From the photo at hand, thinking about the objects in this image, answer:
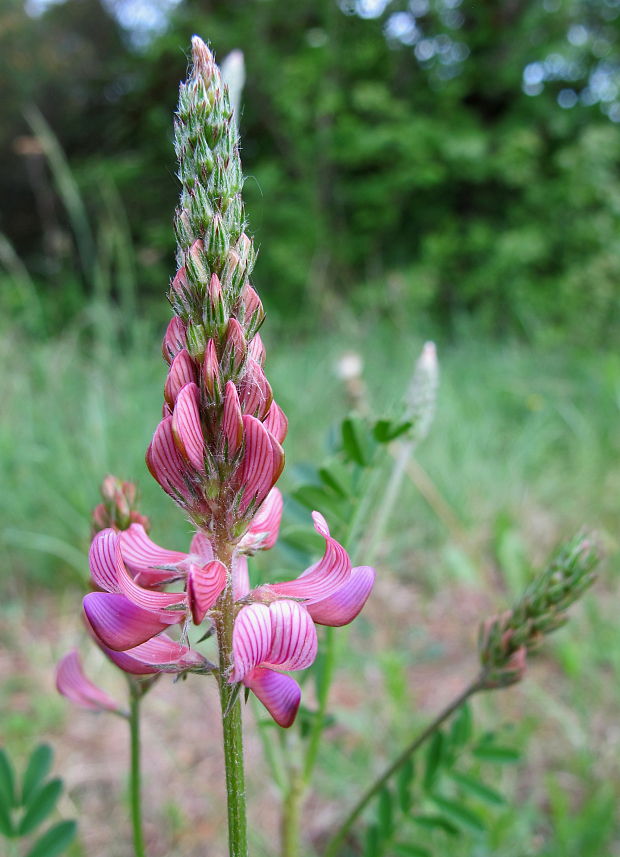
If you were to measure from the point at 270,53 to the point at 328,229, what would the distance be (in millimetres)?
2095

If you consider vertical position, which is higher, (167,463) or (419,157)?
(419,157)

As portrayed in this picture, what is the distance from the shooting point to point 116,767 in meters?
2.00

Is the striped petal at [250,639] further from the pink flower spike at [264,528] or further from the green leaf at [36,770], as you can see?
the green leaf at [36,770]

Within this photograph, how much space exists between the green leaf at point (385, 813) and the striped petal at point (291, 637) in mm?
696

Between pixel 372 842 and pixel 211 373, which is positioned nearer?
pixel 211 373

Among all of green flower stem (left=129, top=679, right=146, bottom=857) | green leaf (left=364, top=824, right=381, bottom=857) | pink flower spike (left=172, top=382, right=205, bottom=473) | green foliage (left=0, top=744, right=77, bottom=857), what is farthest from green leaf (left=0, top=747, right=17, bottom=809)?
pink flower spike (left=172, top=382, right=205, bottom=473)

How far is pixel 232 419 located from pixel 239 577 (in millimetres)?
160

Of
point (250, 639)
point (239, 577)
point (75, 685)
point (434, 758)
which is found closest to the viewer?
point (250, 639)

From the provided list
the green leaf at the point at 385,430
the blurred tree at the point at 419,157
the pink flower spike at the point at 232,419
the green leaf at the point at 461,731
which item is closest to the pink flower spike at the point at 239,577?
the pink flower spike at the point at 232,419

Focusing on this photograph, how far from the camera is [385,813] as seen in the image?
3.85ft

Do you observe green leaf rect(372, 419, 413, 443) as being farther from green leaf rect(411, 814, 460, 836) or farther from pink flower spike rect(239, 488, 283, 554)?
green leaf rect(411, 814, 460, 836)

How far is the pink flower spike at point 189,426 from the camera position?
1.97ft

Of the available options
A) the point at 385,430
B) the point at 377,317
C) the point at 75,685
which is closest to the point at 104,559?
the point at 75,685

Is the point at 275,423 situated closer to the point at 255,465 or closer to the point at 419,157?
the point at 255,465
